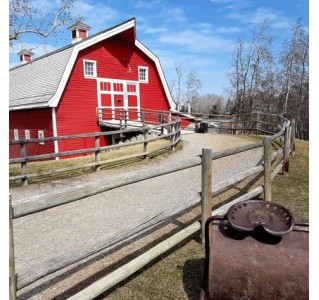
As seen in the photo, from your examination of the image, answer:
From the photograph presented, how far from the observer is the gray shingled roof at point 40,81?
16578 millimetres

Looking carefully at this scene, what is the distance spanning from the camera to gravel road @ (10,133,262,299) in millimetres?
3787

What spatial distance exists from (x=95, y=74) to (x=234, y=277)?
17.1m

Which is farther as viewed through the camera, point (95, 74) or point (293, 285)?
point (95, 74)

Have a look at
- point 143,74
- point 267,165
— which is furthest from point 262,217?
point 143,74

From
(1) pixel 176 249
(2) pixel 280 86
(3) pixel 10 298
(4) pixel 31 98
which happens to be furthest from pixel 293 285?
(2) pixel 280 86

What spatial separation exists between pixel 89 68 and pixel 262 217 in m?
17.0

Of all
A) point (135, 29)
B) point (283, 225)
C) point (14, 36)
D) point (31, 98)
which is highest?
point (135, 29)

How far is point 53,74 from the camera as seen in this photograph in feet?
57.1

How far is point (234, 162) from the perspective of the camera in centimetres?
988

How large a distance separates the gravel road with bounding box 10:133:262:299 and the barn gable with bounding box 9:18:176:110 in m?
8.85

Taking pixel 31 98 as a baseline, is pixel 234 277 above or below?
below

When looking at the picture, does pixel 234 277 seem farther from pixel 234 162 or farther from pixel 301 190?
pixel 234 162

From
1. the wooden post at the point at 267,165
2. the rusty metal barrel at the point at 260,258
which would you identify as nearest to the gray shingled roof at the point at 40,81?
the wooden post at the point at 267,165

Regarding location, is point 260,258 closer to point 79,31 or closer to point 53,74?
point 53,74
